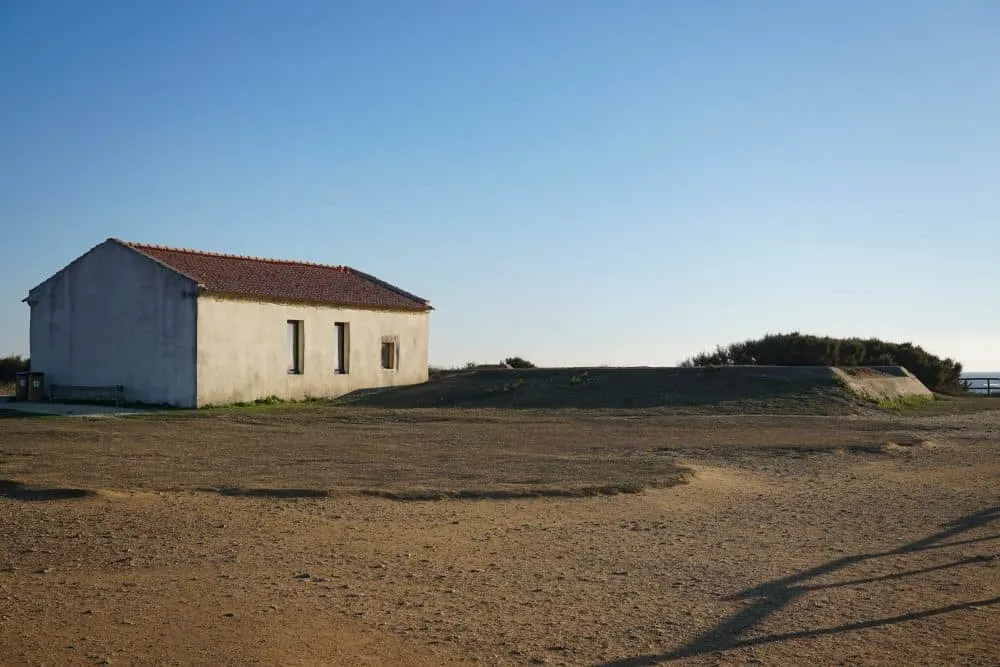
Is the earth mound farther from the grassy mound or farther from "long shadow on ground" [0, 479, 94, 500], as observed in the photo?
"long shadow on ground" [0, 479, 94, 500]

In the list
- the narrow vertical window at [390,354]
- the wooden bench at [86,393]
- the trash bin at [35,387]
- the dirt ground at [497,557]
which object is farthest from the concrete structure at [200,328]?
the dirt ground at [497,557]

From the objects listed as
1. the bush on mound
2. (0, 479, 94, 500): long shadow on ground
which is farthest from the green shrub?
(0, 479, 94, 500): long shadow on ground

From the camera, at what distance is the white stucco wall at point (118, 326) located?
89.1ft

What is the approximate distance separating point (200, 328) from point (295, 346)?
15.1 ft

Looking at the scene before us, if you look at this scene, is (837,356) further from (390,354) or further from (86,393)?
(86,393)

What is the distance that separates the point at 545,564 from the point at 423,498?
358 centimetres

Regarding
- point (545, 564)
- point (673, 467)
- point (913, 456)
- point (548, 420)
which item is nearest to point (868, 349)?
point (548, 420)

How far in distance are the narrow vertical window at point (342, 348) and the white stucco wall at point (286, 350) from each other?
0.14 m

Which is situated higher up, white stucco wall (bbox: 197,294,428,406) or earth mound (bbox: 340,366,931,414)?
white stucco wall (bbox: 197,294,428,406)

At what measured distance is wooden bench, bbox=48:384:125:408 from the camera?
27.9 meters

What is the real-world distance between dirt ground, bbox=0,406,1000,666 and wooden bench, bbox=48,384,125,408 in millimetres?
11830

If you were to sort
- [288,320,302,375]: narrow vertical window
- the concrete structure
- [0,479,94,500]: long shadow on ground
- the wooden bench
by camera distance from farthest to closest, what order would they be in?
[288,320,302,375]: narrow vertical window
the wooden bench
the concrete structure
[0,479,94,500]: long shadow on ground

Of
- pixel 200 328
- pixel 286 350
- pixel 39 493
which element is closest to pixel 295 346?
pixel 286 350

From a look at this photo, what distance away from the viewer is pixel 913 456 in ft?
53.6
